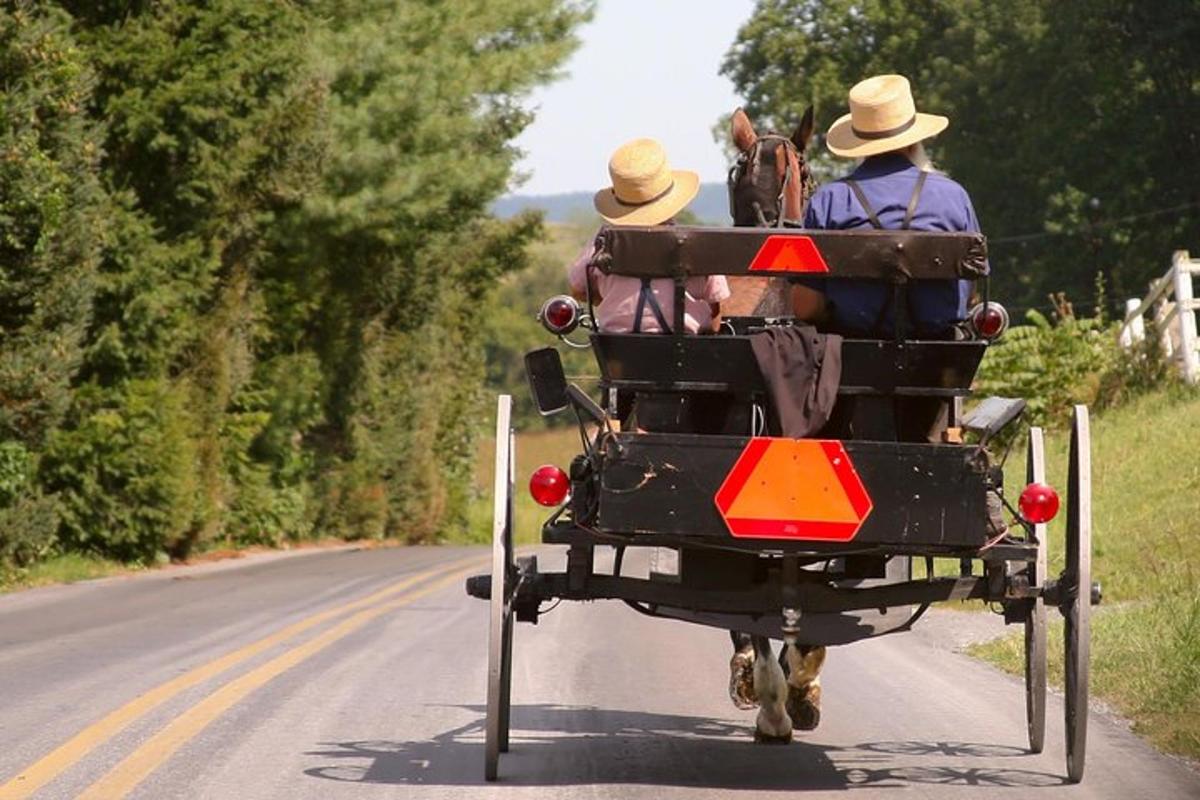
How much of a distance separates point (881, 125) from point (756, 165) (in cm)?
182

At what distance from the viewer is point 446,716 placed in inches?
411

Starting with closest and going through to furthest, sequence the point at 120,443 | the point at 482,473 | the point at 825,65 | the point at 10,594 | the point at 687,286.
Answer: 1. the point at 687,286
2. the point at 10,594
3. the point at 120,443
4. the point at 482,473
5. the point at 825,65

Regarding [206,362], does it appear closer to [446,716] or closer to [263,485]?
[263,485]

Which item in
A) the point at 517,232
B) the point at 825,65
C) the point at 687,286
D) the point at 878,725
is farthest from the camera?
the point at 825,65

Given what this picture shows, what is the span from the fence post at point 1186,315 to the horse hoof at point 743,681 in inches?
711

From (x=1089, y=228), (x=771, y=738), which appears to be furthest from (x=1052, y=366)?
(x=1089, y=228)

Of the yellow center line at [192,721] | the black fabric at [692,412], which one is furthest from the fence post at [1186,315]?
the black fabric at [692,412]

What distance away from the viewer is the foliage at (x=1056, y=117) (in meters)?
56.2

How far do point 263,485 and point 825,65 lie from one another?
39708mm

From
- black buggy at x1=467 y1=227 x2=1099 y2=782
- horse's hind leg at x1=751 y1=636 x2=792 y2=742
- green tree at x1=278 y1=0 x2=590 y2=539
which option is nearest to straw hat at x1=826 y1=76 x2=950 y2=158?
black buggy at x1=467 y1=227 x2=1099 y2=782

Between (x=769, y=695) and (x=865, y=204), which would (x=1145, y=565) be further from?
(x=865, y=204)

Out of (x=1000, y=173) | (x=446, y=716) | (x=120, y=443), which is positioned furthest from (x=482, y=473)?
(x=446, y=716)

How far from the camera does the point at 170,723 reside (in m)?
9.90

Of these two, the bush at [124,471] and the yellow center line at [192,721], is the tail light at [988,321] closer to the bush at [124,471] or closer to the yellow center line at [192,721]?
the yellow center line at [192,721]
